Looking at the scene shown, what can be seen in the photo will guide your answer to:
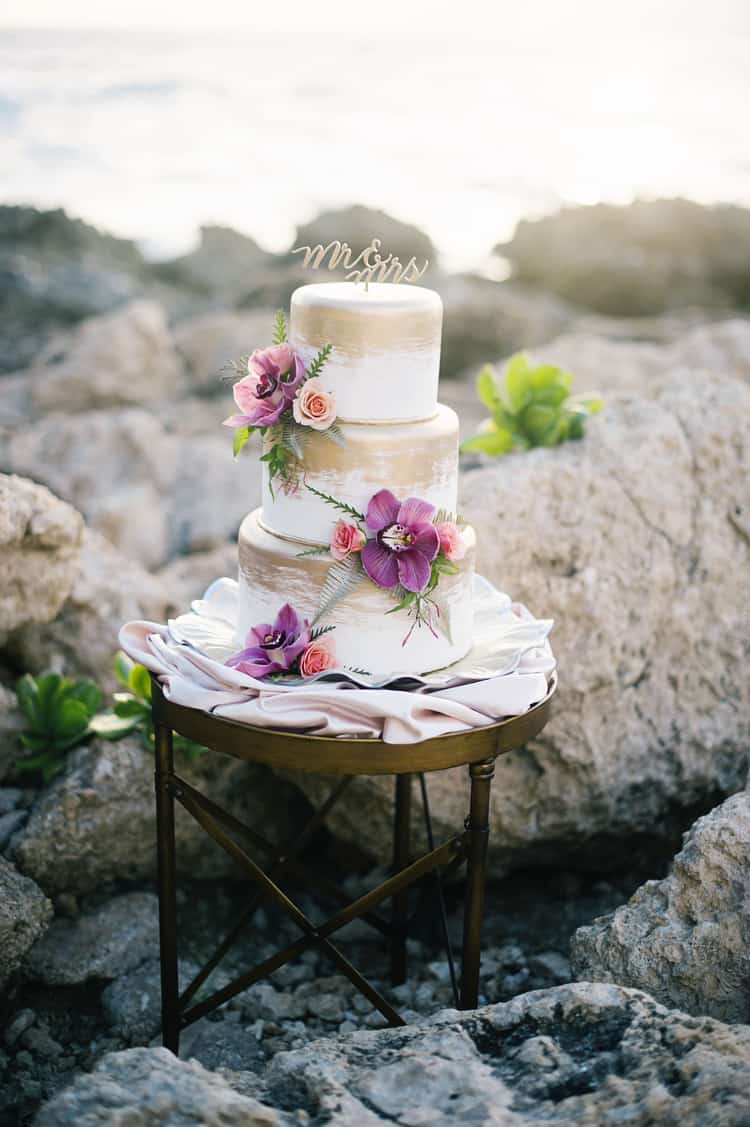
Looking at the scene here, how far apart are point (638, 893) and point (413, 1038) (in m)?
0.90

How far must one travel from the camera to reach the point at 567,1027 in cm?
253

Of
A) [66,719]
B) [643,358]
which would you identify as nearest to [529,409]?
[66,719]

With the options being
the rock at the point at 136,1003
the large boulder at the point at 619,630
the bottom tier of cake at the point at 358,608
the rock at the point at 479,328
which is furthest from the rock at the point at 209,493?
the bottom tier of cake at the point at 358,608

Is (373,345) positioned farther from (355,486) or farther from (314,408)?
(355,486)

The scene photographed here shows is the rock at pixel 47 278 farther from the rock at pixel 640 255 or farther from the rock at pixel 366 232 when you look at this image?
the rock at pixel 640 255

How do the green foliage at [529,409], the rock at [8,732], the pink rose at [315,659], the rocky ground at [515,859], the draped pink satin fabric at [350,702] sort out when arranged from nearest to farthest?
the rocky ground at [515,859], the draped pink satin fabric at [350,702], the pink rose at [315,659], the rock at [8,732], the green foliage at [529,409]

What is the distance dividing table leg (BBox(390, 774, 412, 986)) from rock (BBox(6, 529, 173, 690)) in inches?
48.4

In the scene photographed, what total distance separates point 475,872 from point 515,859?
118 centimetres

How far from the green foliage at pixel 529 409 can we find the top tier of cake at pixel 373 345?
1.33 meters

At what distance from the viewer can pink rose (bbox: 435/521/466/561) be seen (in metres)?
2.86

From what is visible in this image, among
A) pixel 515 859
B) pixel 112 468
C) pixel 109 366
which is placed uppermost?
pixel 109 366

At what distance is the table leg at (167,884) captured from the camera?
10.1 ft

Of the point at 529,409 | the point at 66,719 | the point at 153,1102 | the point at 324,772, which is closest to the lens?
the point at 153,1102

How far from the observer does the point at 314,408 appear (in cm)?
278
